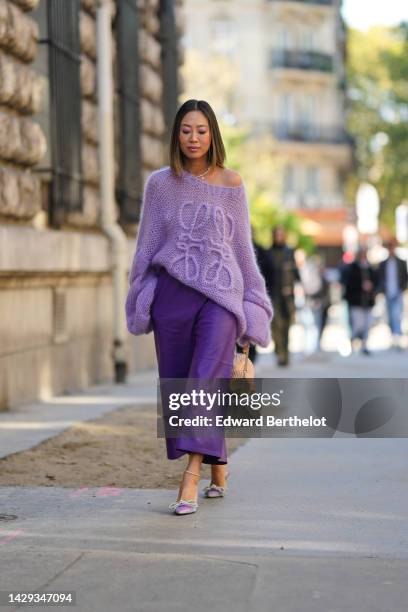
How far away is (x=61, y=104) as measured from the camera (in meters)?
12.9

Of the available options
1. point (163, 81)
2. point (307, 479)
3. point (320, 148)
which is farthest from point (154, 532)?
point (320, 148)

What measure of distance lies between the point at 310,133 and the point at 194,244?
6873 centimetres

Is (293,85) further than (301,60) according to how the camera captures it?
Yes

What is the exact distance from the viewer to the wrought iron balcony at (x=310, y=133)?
73.4 m

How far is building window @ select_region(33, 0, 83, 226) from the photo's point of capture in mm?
12422

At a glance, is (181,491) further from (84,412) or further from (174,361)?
(84,412)

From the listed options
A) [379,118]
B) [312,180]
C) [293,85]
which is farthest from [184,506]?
[379,118]

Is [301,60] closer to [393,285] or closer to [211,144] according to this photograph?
[393,285]

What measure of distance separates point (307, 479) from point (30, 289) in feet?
15.3

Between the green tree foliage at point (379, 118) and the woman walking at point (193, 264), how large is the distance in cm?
6460

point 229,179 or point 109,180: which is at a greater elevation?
point 109,180

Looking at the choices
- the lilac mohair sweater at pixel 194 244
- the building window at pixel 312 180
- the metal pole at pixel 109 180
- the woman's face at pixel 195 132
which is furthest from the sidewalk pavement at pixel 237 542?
the building window at pixel 312 180

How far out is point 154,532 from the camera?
6.10 meters

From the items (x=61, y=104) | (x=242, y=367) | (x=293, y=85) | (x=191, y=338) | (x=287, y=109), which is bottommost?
(x=242, y=367)
